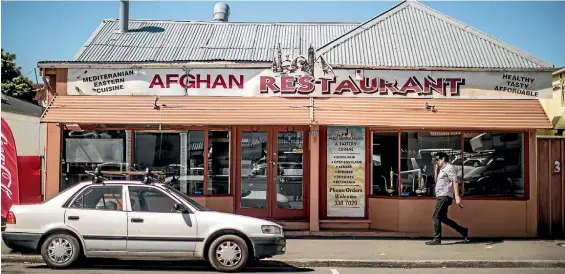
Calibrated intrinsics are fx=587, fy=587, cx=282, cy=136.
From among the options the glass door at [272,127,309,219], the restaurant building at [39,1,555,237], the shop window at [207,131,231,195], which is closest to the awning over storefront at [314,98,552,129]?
the restaurant building at [39,1,555,237]

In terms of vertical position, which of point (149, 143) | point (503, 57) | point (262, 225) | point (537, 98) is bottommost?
point (262, 225)

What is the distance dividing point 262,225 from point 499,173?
21.2 ft

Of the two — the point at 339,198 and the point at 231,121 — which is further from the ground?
the point at 231,121

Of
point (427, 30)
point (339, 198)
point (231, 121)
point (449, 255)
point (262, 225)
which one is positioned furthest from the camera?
point (427, 30)

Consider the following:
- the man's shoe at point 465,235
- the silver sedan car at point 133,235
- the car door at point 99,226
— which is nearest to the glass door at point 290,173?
the man's shoe at point 465,235

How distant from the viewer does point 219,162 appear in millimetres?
13375

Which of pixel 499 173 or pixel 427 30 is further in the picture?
pixel 427 30

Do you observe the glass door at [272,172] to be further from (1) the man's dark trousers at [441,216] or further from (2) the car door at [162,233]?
(2) the car door at [162,233]

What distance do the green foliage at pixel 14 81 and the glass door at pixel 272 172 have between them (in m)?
23.6

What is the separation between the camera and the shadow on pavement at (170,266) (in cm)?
943

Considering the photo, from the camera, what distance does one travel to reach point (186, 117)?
12.6m

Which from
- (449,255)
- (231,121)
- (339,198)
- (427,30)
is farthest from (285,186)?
(427,30)

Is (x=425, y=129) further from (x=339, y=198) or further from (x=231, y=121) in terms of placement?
(x=231, y=121)

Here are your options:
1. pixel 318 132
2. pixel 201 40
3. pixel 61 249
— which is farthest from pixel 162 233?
pixel 201 40
